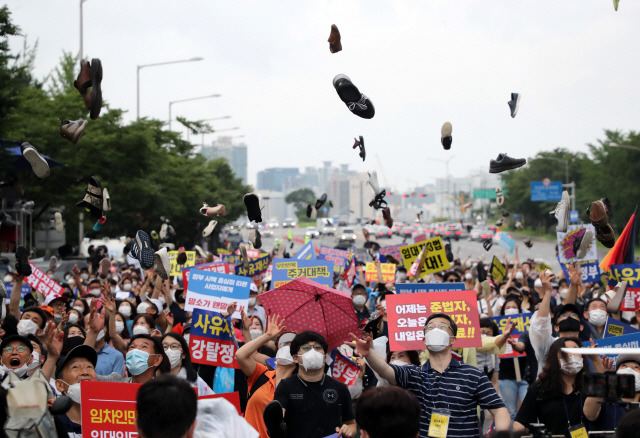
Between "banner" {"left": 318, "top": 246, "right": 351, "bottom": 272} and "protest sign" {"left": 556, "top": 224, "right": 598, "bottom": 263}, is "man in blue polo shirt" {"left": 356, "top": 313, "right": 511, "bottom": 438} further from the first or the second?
"banner" {"left": 318, "top": 246, "right": 351, "bottom": 272}

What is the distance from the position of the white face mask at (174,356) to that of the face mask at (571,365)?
270 centimetres

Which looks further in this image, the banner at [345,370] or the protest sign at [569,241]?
the protest sign at [569,241]

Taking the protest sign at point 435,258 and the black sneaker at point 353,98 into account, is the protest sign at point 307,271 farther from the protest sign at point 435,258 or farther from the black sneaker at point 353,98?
the black sneaker at point 353,98

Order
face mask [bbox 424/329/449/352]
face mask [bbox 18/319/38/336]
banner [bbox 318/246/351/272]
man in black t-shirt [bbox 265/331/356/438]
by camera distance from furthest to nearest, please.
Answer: banner [bbox 318/246/351/272] < face mask [bbox 18/319/38/336] < man in black t-shirt [bbox 265/331/356/438] < face mask [bbox 424/329/449/352]

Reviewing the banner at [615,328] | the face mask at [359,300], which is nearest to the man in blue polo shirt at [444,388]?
the banner at [615,328]

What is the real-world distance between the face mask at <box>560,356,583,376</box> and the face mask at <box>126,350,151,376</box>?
2.76m

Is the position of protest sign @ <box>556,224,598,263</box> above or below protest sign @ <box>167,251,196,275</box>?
above

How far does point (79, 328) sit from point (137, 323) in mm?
514

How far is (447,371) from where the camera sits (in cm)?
562

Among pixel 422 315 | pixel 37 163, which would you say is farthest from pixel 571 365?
pixel 37 163

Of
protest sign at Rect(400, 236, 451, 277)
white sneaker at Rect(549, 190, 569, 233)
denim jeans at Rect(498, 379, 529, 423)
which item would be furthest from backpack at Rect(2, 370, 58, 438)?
protest sign at Rect(400, 236, 451, 277)

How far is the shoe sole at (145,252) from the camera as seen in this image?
10031 millimetres

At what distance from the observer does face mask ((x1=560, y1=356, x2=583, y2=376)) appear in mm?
5844

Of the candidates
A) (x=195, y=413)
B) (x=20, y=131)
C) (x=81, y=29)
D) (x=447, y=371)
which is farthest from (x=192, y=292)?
(x=81, y=29)
